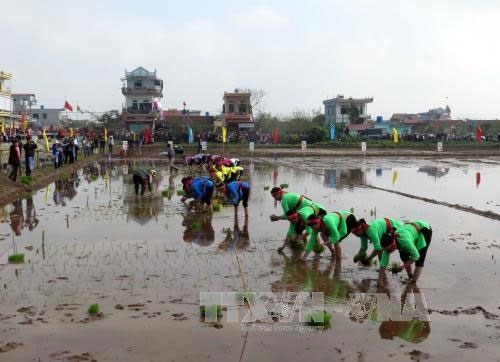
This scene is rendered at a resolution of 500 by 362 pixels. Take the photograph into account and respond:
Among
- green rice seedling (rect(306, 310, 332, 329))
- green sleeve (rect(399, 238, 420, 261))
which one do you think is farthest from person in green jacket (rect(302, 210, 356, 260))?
green rice seedling (rect(306, 310, 332, 329))

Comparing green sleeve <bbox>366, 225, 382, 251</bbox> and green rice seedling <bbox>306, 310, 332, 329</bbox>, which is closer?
green rice seedling <bbox>306, 310, 332, 329</bbox>

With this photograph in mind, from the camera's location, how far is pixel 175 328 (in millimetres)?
7910

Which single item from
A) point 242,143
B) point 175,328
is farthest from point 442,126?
point 175,328

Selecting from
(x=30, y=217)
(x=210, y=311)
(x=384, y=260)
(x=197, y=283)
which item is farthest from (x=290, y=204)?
(x=30, y=217)

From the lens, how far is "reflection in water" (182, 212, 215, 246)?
13727mm

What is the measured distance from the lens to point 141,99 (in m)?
76.6

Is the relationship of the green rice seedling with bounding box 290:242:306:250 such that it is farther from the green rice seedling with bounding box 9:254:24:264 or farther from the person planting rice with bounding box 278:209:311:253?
the green rice seedling with bounding box 9:254:24:264

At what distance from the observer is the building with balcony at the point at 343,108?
303 ft

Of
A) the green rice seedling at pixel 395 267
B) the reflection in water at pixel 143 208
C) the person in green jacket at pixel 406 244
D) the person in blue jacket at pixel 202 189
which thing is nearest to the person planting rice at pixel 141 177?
the reflection in water at pixel 143 208

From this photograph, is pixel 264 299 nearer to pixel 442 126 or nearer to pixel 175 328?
pixel 175 328

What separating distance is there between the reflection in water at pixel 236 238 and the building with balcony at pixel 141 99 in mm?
58764

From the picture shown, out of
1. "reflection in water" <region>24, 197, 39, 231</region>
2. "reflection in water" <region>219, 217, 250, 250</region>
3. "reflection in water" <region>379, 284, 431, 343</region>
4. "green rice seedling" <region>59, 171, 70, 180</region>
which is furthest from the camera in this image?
"green rice seedling" <region>59, 171, 70, 180</region>

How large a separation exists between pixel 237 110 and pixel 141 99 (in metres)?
12.4

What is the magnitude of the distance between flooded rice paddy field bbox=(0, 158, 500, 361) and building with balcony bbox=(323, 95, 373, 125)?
7385cm
